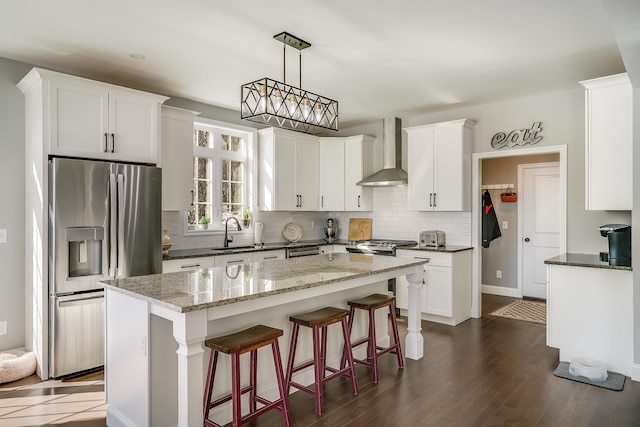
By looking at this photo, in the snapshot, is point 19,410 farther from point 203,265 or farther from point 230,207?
point 230,207

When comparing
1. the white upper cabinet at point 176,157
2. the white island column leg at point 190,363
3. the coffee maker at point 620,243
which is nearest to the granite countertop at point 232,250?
the white upper cabinet at point 176,157

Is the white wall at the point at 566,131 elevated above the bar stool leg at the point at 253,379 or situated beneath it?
elevated above

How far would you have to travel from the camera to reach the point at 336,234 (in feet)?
21.9

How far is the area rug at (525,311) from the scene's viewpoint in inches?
204

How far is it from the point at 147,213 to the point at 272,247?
1.75 m

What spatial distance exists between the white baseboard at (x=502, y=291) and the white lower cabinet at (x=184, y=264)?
15.3 feet

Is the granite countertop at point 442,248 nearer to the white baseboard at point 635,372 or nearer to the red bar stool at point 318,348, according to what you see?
the white baseboard at point 635,372

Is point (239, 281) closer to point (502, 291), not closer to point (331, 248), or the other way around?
point (331, 248)

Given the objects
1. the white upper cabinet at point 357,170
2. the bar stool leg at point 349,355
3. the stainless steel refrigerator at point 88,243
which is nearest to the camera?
the bar stool leg at point 349,355

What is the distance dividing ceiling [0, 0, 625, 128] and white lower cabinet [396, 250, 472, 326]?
193 centimetres

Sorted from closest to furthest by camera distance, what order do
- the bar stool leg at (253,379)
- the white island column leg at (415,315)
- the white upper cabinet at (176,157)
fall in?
the bar stool leg at (253,379), the white island column leg at (415,315), the white upper cabinet at (176,157)

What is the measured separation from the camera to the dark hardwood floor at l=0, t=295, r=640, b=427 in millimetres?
2635

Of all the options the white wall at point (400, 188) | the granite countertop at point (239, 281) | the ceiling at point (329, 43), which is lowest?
the granite countertop at point (239, 281)


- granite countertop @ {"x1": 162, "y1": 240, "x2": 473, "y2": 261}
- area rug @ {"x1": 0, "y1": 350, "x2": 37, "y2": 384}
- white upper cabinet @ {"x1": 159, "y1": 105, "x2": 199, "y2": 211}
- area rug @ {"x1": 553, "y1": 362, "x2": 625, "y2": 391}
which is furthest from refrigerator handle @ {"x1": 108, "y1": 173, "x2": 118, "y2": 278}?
area rug @ {"x1": 553, "y1": 362, "x2": 625, "y2": 391}
